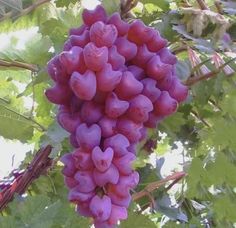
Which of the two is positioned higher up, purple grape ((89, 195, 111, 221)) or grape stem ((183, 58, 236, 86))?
purple grape ((89, 195, 111, 221))

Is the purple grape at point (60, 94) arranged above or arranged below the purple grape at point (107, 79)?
below

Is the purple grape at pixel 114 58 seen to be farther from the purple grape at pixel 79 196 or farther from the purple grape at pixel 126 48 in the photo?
the purple grape at pixel 79 196

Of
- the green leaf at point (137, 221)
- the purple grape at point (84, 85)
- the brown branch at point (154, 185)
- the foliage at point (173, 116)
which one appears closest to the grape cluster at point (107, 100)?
the purple grape at point (84, 85)

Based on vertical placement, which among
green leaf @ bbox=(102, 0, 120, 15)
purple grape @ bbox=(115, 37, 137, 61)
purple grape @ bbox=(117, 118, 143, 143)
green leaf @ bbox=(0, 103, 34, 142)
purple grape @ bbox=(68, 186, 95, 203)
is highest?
purple grape @ bbox=(115, 37, 137, 61)

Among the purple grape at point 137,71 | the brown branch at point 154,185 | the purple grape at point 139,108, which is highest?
the purple grape at point 137,71

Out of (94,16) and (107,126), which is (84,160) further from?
(94,16)

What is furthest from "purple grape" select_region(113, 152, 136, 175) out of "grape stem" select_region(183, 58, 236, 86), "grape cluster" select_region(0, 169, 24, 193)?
"grape cluster" select_region(0, 169, 24, 193)

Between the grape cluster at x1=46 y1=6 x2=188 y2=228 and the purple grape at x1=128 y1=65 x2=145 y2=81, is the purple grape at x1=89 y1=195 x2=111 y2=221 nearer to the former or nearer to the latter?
the grape cluster at x1=46 y1=6 x2=188 y2=228

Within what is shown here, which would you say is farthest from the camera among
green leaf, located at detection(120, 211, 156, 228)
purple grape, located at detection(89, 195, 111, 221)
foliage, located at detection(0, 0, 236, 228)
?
green leaf, located at detection(120, 211, 156, 228)
